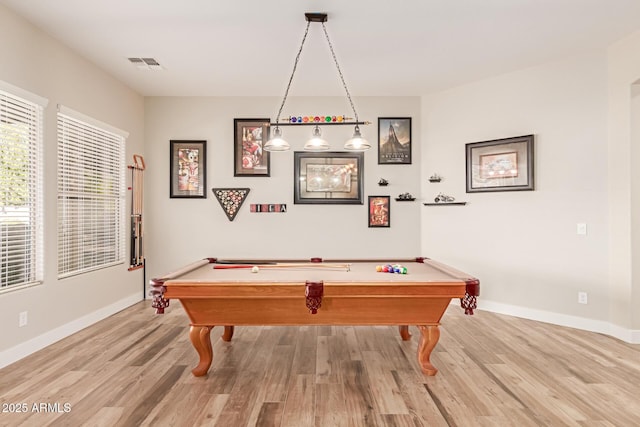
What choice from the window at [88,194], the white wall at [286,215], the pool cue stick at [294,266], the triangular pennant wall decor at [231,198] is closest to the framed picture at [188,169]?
the white wall at [286,215]

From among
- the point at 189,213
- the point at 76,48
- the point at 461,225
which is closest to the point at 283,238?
the point at 189,213

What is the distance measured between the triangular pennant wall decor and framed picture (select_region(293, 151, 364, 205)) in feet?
2.46

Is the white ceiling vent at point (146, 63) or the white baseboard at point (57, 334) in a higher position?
the white ceiling vent at point (146, 63)

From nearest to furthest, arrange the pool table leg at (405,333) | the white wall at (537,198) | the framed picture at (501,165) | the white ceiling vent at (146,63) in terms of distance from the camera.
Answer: the pool table leg at (405,333) → the white wall at (537,198) → the white ceiling vent at (146,63) → the framed picture at (501,165)

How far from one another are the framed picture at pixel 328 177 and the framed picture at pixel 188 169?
133 cm

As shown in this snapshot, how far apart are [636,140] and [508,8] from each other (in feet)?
6.13

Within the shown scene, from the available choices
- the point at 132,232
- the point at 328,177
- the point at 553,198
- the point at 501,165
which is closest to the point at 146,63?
the point at 132,232

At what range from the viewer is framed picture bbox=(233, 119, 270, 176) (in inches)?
208

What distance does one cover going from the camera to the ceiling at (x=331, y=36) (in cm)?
303

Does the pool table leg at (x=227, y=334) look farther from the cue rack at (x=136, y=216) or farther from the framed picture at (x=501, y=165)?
the framed picture at (x=501, y=165)

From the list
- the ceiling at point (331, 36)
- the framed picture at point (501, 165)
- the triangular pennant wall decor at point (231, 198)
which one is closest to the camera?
the ceiling at point (331, 36)

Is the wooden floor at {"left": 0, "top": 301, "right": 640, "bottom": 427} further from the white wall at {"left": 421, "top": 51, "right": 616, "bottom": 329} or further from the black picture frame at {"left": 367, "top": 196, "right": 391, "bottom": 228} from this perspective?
the black picture frame at {"left": 367, "top": 196, "right": 391, "bottom": 228}

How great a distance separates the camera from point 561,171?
4117 mm

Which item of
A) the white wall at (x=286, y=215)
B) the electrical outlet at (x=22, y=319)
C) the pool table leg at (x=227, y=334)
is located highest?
the white wall at (x=286, y=215)
